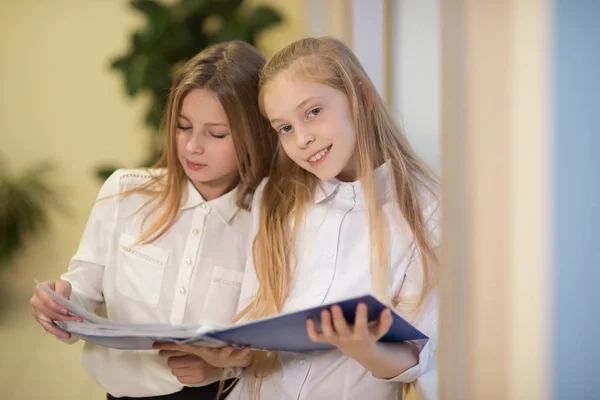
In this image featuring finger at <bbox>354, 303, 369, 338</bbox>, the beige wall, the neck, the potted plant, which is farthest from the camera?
the beige wall

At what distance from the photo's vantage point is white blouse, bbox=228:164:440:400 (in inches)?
56.9

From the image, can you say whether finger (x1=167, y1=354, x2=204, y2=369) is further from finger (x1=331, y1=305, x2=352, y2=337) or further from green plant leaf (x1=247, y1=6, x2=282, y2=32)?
green plant leaf (x1=247, y1=6, x2=282, y2=32)

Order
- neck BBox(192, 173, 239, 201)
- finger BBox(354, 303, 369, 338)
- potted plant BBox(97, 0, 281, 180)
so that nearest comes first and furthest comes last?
finger BBox(354, 303, 369, 338) < neck BBox(192, 173, 239, 201) < potted plant BBox(97, 0, 281, 180)

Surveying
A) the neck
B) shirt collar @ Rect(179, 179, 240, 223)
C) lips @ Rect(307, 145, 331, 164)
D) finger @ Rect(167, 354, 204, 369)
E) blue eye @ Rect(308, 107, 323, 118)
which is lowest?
finger @ Rect(167, 354, 204, 369)

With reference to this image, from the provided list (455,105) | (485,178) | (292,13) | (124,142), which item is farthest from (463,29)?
(124,142)

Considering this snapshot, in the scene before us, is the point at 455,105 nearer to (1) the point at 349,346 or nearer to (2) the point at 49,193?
(1) the point at 349,346

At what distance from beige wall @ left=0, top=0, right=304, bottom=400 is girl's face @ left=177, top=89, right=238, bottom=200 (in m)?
2.18

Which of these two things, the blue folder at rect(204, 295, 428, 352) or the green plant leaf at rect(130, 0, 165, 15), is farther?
the green plant leaf at rect(130, 0, 165, 15)

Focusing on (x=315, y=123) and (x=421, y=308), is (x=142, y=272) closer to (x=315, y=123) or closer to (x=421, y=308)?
(x=315, y=123)

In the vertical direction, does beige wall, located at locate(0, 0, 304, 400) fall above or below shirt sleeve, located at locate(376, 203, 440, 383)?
above

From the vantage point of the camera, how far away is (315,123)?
1.45m

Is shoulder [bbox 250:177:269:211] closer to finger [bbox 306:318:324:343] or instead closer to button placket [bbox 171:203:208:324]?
button placket [bbox 171:203:208:324]

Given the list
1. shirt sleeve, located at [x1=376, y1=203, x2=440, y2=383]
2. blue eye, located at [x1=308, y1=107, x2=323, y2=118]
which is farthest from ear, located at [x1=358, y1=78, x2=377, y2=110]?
shirt sleeve, located at [x1=376, y1=203, x2=440, y2=383]

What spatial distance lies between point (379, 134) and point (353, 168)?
10 centimetres
